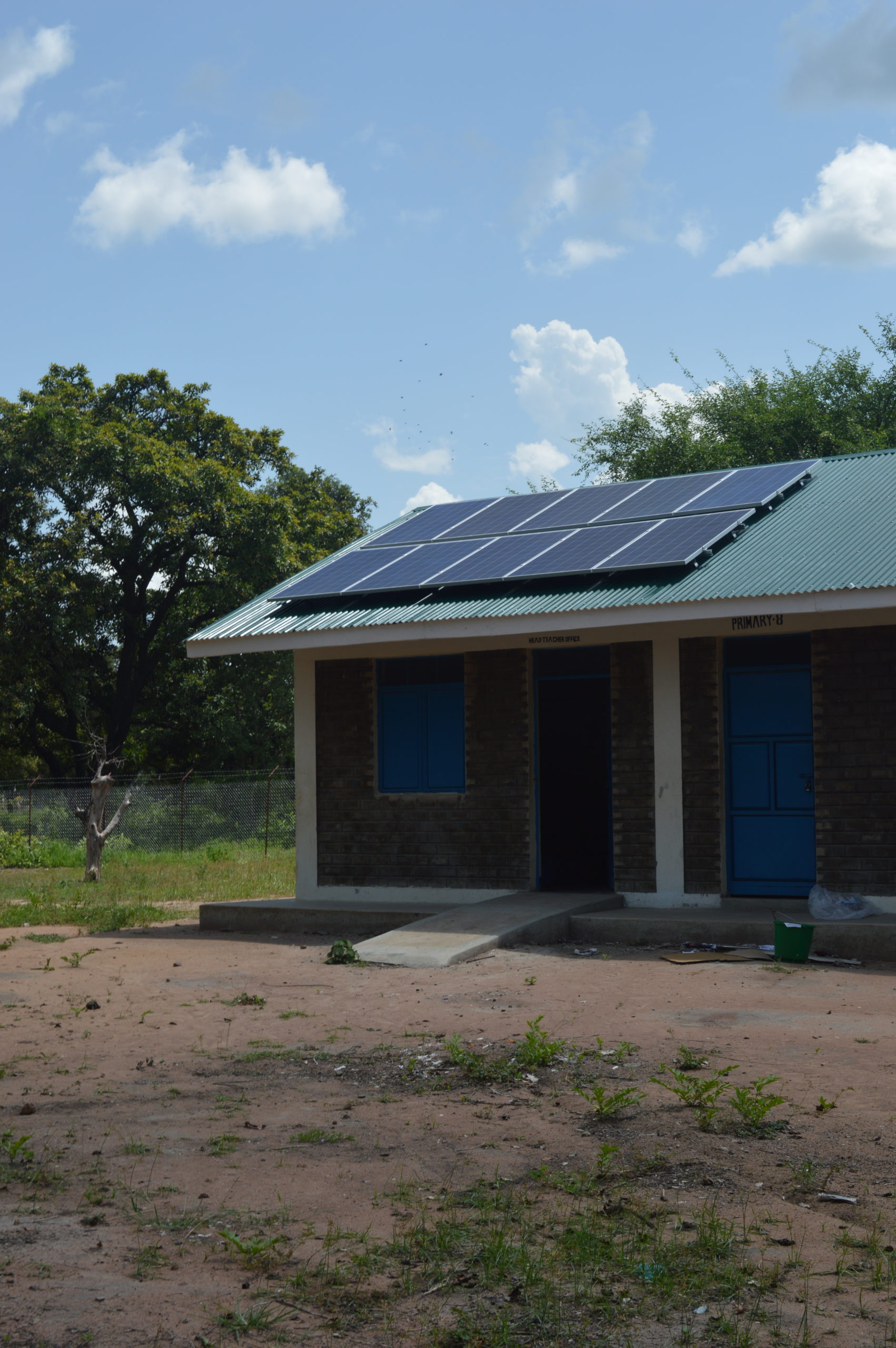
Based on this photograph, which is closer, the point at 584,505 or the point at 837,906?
the point at 837,906

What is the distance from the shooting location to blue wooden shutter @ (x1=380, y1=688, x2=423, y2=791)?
13.8 meters

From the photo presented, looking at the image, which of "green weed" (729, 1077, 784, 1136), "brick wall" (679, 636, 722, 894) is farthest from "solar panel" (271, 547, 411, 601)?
"green weed" (729, 1077, 784, 1136)

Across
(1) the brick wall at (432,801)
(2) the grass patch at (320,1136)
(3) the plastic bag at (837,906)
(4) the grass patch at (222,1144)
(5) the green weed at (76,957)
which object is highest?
(1) the brick wall at (432,801)

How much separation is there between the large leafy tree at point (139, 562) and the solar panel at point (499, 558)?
51.1 feet

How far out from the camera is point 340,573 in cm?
1465

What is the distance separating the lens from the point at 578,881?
48.7 ft

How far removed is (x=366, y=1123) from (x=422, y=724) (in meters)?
8.14

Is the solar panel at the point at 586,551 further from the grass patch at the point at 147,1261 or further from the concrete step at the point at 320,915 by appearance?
the grass patch at the point at 147,1261

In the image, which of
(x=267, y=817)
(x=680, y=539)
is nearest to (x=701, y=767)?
(x=680, y=539)

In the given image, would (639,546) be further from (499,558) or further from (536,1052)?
(536,1052)

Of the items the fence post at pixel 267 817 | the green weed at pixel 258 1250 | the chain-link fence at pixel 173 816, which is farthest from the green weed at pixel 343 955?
the chain-link fence at pixel 173 816

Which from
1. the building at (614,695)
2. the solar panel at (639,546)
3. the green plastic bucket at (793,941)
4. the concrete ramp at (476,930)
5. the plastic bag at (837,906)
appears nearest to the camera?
the green plastic bucket at (793,941)

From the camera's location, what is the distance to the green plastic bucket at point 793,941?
10.2 metres

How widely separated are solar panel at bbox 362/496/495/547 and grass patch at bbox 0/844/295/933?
491 cm
